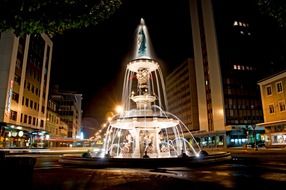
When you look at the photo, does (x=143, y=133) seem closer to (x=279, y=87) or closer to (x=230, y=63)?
(x=279, y=87)

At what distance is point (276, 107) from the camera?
45.8m

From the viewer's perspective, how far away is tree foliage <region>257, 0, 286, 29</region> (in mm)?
8891

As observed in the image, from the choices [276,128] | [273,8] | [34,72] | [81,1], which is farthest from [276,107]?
[34,72]

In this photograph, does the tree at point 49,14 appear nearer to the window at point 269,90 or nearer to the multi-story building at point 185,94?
the window at point 269,90

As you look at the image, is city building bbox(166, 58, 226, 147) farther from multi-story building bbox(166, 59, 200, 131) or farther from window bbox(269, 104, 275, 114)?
window bbox(269, 104, 275, 114)

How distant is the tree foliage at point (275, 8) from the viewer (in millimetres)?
8891

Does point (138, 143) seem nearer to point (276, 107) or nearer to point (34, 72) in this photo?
point (276, 107)

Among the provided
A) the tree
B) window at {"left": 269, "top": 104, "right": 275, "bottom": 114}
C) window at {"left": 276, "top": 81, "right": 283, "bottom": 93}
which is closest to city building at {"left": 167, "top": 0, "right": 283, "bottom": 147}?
window at {"left": 269, "top": 104, "right": 275, "bottom": 114}

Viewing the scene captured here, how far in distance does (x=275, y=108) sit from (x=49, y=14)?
47543mm

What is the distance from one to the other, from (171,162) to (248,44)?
75.5 meters

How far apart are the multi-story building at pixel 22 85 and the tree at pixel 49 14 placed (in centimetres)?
3373

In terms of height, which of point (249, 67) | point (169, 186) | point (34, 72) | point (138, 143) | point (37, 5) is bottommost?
point (169, 186)

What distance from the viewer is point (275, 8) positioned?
29.9 ft

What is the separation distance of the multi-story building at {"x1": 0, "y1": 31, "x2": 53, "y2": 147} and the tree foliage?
37171 millimetres
